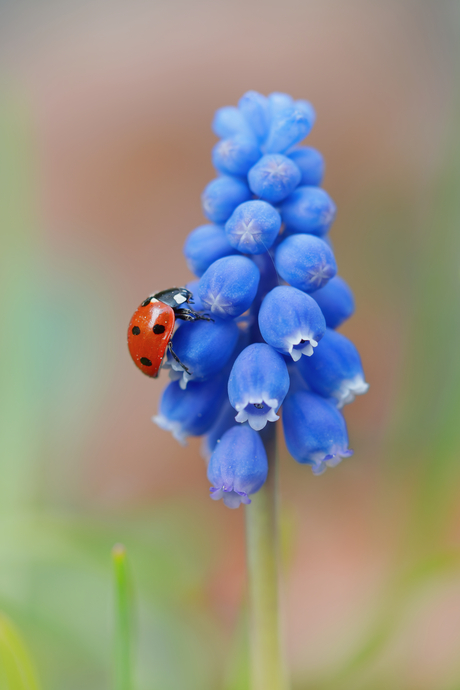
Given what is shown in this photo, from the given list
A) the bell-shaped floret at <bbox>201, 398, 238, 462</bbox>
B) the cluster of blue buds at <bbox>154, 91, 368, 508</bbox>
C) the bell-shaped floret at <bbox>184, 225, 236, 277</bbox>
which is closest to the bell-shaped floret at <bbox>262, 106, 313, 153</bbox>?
the cluster of blue buds at <bbox>154, 91, 368, 508</bbox>

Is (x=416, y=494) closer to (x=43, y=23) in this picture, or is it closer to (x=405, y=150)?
(x=405, y=150)

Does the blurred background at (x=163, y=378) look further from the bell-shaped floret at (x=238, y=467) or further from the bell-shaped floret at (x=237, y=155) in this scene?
the bell-shaped floret at (x=237, y=155)

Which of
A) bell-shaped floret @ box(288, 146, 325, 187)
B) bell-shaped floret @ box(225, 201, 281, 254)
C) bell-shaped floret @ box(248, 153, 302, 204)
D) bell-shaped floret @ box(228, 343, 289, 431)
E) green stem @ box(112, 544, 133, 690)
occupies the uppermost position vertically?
bell-shaped floret @ box(288, 146, 325, 187)

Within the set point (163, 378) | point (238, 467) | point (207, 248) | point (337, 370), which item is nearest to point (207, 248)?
point (207, 248)

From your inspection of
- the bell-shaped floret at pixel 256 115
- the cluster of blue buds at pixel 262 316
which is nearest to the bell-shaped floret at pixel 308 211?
the cluster of blue buds at pixel 262 316

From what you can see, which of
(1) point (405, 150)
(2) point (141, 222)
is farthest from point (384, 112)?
(2) point (141, 222)

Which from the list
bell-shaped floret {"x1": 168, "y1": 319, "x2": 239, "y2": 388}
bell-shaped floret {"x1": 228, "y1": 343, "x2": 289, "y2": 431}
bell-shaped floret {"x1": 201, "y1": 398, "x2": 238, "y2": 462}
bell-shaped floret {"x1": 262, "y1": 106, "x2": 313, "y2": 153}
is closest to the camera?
bell-shaped floret {"x1": 228, "y1": 343, "x2": 289, "y2": 431}

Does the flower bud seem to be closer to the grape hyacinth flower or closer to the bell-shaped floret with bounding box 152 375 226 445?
the grape hyacinth flower
